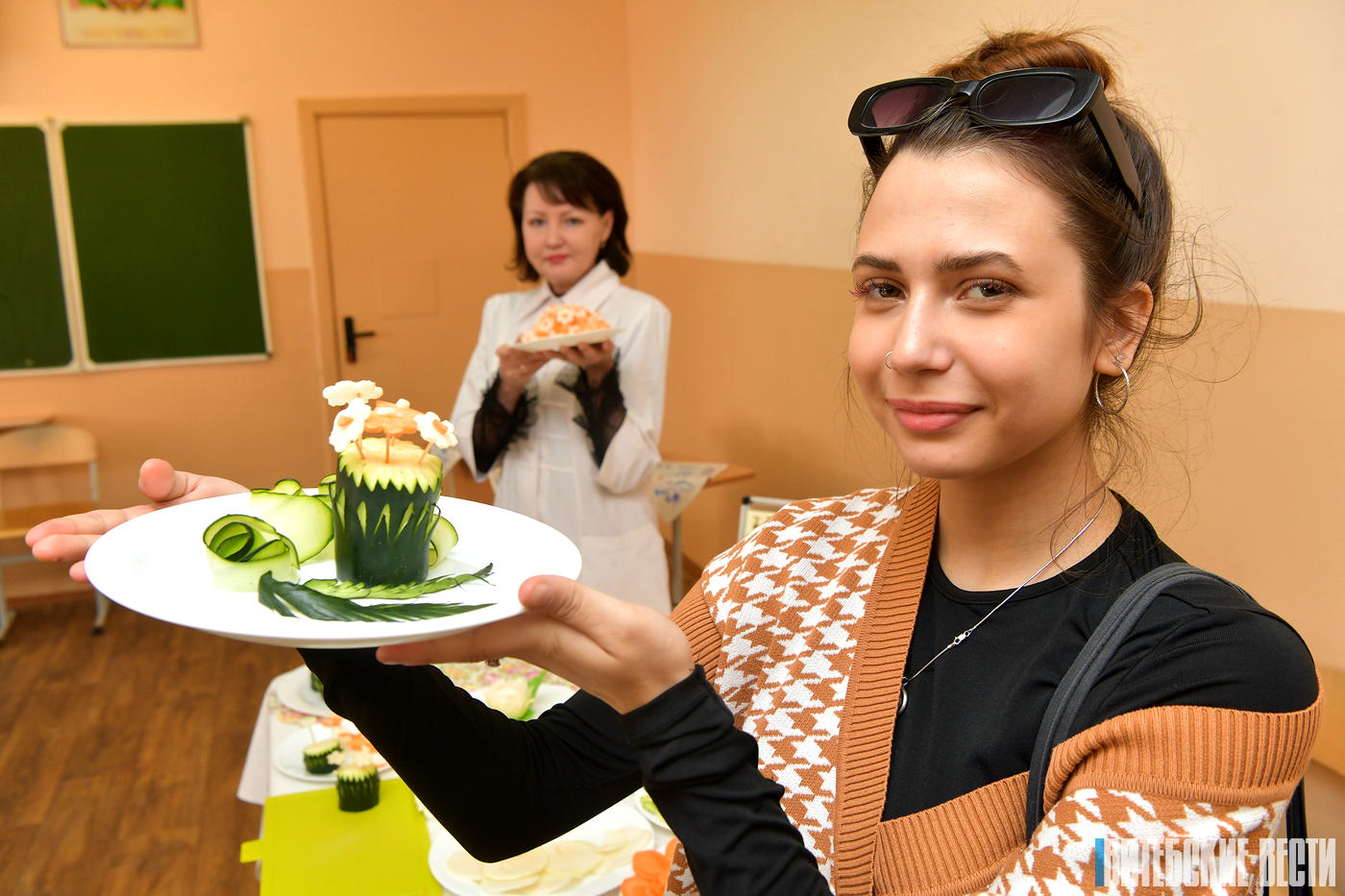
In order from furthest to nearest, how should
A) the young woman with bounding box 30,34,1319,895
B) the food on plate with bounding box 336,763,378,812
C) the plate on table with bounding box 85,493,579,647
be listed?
the food on plate with bounding box 336,763,378,812
the young woman with bounding box 30,34,1319,895
the plate on table with bounding box 85,493,579,647

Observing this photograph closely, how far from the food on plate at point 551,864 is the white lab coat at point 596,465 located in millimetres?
1223

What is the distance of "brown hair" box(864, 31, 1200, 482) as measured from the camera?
0.85m

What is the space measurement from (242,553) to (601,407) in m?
1.83

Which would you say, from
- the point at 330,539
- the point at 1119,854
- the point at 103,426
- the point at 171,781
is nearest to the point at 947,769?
the point at 1119,854

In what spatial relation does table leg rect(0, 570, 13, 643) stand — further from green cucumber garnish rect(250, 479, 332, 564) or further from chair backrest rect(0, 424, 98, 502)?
green cucumber garnish rect(250, 479, 332, 564)

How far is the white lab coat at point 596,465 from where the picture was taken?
268cm

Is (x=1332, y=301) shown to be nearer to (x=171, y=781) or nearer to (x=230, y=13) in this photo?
(x=171, y=781)

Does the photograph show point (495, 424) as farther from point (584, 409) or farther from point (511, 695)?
point (511, 695)

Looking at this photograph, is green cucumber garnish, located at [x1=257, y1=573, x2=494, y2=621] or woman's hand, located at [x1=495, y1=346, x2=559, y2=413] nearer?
green cucumber garnish, located at [x1=257, y1=573, x2=494, y2=621]

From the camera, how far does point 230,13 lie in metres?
4.76

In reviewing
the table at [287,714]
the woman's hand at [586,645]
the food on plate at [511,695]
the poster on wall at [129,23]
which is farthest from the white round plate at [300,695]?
the poster on wall at [129,23]

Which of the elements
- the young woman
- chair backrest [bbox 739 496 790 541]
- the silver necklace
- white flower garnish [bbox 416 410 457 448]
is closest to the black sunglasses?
the young woman

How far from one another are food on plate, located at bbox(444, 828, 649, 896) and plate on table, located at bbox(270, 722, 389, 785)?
0.31 metres

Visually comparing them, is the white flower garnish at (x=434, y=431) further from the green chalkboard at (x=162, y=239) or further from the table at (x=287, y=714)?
the green chalkboard at (x=162, y=239)
